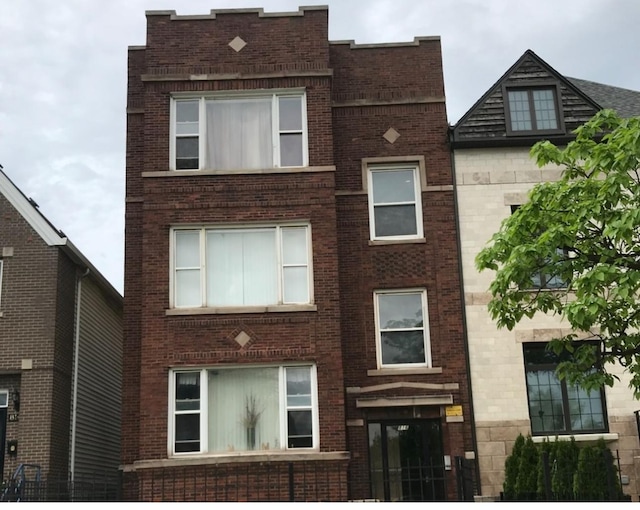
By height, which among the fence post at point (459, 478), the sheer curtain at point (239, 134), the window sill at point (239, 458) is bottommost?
the fence post at point (459, 478)

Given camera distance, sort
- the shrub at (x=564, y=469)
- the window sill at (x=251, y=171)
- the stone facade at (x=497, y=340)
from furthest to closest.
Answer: the window sill at (x=251, y=171), the stone facade at (x=497, y=340), the shrub at (x=564, y=469)

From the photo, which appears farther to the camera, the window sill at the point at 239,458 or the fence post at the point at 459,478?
the window sill at the point at 239,458

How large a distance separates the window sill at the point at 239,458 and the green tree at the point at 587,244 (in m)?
5.22

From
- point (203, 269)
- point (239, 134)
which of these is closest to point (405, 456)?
point (203, 269)

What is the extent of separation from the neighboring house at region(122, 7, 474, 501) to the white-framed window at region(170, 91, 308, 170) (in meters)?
0.04

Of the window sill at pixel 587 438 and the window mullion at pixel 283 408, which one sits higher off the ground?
the window mullion at pixel 283 408

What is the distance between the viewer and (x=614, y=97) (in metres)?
22.4

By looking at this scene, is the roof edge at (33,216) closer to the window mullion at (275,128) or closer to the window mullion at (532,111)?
the window mullion at (275,128)

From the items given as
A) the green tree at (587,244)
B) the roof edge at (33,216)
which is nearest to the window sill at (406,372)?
the green tree at (587,244)

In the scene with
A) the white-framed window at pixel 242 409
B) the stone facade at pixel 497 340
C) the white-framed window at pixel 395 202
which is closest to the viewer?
the white-framed window at pixel 242 409

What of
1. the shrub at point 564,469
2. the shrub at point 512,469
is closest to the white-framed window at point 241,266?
the shrub at point 512,469

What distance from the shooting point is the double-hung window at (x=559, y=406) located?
1830 centimetres

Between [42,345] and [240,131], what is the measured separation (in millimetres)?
6424

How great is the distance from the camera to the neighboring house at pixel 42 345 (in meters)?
18.5
